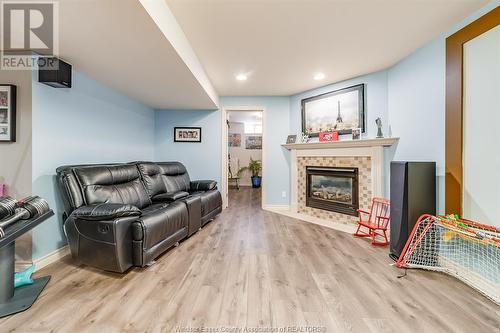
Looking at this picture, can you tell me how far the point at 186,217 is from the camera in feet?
8.07

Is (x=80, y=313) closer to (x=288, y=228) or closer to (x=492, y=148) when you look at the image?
(x=288, y=228)

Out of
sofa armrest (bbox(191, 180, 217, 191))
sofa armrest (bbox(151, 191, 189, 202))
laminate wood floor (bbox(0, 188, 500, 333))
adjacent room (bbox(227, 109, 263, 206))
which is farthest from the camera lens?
adjacent room (bbox(227, 109, 263, 206))

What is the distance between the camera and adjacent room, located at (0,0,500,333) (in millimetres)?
1345

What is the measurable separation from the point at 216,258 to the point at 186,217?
2.25ft

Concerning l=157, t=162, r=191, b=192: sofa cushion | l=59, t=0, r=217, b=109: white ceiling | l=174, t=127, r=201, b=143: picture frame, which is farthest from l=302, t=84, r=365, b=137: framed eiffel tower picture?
l=157, t=162, r=191, b=192: sofa cushion

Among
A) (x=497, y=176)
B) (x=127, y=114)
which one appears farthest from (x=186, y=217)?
(x=497, y=176)

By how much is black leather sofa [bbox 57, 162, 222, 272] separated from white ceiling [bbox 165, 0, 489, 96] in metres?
1.83

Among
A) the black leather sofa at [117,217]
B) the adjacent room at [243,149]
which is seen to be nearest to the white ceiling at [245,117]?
the adjacent room at [243,149]

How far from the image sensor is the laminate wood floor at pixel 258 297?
48.5 inches

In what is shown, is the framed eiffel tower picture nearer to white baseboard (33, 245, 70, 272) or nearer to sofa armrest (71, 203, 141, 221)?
sofa armrest (71, 203, 141, 221)

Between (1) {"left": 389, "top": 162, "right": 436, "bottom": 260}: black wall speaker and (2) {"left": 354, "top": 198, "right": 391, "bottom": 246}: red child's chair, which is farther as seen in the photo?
(2) {"left": 354, "top": 198, "right": 391, "bottom": 246}: red child's chair

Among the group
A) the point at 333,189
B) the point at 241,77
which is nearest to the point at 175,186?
the point at 241,77

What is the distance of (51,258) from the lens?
1933 mm

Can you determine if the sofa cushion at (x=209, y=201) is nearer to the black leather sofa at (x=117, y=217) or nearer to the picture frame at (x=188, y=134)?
the black leather sofa at (x=117, y=217)
